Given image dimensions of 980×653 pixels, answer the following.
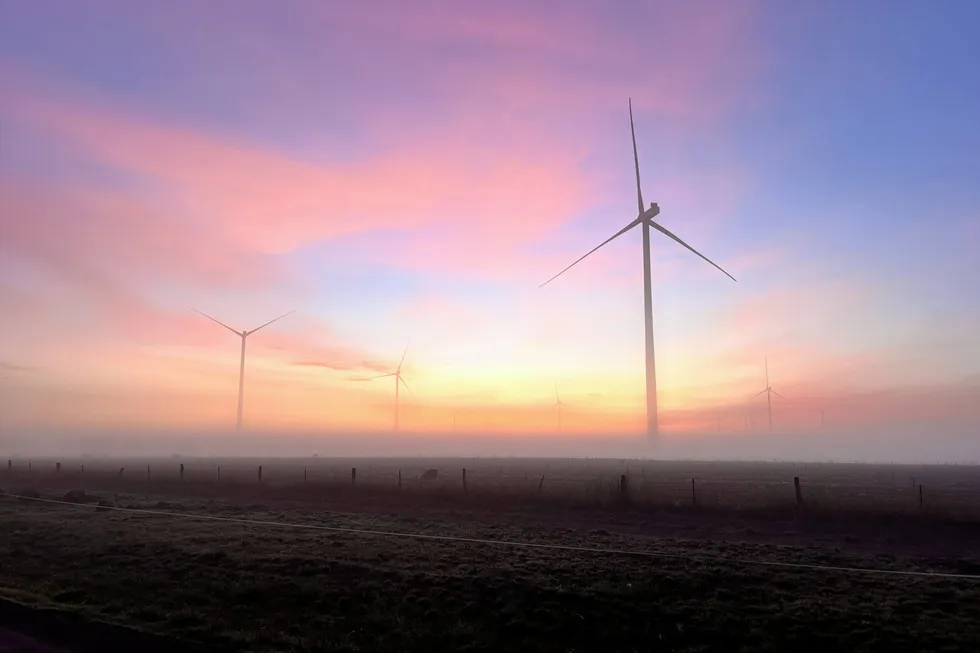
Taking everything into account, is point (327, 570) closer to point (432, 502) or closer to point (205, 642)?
point (205, 642)

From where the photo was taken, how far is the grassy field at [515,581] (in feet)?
41.8

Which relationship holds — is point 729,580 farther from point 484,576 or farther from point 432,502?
point 432,502

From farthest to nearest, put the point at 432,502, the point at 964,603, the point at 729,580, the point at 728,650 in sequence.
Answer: the point at 432,502
the point at 729,580
the point at 964,603
the point at 728,650

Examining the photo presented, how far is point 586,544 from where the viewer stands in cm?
2195

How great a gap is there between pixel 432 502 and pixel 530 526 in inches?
404

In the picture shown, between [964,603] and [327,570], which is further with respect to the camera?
[327,570]

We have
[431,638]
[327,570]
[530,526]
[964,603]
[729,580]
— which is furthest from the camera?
[530,526]

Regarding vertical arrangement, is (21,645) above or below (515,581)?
below

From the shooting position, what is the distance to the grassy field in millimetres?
12727

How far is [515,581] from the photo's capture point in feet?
52.6

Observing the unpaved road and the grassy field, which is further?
the grassy field

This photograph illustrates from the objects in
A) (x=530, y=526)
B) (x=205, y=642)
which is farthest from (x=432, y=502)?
(x=205, y=642)

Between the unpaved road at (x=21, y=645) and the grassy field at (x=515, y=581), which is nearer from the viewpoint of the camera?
the unpaved road at (x=21, y=645)

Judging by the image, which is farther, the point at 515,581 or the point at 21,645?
the point at 515,581
